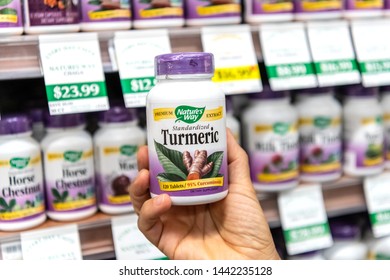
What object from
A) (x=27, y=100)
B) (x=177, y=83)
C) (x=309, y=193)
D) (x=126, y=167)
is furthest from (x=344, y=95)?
(x=27, y=100)

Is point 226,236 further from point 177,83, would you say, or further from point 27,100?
point 27,100

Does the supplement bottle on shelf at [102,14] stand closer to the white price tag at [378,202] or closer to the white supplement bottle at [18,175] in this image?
the white supplement bottle at [18,175]

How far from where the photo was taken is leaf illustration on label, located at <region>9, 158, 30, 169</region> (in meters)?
1.14

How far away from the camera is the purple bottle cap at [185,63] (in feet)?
2.90

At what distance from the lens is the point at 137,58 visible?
3.87ft

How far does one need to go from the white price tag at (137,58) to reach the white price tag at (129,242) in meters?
0.30

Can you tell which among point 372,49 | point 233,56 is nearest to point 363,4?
point 372,49

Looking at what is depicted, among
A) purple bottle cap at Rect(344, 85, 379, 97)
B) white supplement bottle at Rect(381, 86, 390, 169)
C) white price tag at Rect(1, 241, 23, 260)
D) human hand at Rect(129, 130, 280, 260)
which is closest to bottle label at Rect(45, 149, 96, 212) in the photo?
white price tag at Rect(1, 241, 23, 260)

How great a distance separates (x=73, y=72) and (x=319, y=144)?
714 millimetres

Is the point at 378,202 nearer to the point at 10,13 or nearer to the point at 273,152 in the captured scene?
the point at 273,152

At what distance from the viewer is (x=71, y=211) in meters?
1.22

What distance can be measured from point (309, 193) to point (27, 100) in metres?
0.86

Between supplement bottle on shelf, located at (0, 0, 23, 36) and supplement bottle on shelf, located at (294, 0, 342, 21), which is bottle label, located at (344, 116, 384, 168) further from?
supplement bottle on shelf, located at (0, 0, 23, 36)

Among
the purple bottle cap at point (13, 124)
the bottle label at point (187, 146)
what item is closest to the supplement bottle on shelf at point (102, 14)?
the purple bottle cap at point (13, 124)
